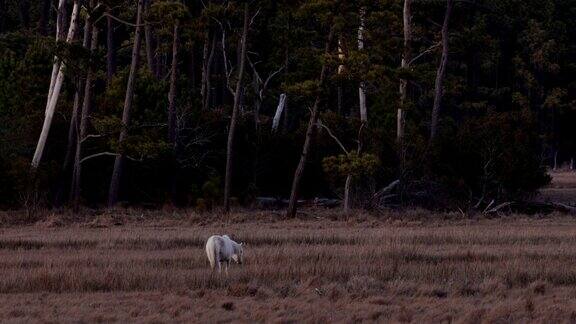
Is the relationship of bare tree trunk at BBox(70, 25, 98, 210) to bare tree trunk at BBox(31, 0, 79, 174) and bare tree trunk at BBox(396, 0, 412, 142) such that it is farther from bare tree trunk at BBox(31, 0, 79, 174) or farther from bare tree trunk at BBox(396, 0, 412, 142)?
bare tree trunk at BBox(396, 0, 412, 142)

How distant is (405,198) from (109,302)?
87.5 ft

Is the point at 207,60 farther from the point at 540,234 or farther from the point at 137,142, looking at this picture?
the point at 540,234

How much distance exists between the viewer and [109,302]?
1438cm

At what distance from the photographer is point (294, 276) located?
1733 centimetres

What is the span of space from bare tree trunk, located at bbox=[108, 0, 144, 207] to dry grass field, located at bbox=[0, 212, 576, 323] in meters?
9.38

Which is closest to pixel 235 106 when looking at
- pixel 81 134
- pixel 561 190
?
pixel 81 134

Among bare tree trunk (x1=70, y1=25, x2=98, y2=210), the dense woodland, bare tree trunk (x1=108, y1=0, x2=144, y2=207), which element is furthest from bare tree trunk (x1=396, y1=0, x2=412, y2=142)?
bare tree trunk (x1=70, y1=25, x2=98, y2=210)

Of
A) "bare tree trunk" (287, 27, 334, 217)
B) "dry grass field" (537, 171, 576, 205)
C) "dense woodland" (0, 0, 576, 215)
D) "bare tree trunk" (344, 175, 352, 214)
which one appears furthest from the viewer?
"dry grass field" (537, 171, 576, 205)

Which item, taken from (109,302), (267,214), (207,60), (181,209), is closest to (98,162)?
(181,209)

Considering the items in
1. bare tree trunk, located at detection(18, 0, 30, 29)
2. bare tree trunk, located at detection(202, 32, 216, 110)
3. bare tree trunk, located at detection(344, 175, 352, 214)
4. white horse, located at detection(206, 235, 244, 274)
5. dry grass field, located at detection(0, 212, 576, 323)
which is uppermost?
bare tree trunk, located at detection(18, 0, 30, 29)

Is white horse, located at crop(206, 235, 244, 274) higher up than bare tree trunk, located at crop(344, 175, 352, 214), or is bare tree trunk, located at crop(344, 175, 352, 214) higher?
bare tree trunk, located at crop(344, 175, 352, 214)

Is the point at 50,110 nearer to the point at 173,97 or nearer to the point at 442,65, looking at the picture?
the point at 173,97

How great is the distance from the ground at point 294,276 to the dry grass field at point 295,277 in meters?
0.02

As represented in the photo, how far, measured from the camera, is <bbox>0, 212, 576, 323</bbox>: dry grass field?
45.5 feet
